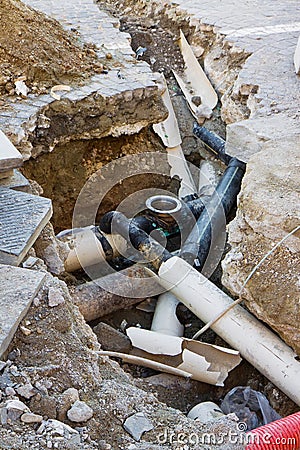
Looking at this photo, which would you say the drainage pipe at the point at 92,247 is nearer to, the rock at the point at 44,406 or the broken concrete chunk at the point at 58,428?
the rock at the point at 44,406

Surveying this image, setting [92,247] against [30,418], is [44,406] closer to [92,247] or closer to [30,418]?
[30,418]

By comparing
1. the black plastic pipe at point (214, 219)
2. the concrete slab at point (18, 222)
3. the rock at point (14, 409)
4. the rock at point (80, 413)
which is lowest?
the black plastic pipe at point (214, 219)

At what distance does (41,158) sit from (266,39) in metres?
3.37

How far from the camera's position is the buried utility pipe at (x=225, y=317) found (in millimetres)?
3445

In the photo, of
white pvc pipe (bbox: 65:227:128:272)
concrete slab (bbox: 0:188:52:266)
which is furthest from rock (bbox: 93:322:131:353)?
concrete slab (bbox: 0:188:52:266)

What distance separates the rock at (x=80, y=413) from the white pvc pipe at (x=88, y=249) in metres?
2.51

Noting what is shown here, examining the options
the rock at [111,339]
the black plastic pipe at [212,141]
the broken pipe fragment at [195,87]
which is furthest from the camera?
the broken pipe fragment at [195,87]

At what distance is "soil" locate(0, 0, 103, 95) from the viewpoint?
5059 millimetres

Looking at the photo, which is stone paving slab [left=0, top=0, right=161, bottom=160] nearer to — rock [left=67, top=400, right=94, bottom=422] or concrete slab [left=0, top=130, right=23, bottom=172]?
concrete slab [left=0, top=130, right=23, bottom=172]

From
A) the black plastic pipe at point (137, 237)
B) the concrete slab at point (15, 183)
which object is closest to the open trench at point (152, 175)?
the black plastic pipe at point (137, 237)

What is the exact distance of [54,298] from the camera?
8.84 feet

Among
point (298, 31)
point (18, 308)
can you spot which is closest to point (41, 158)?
point (18, 308)

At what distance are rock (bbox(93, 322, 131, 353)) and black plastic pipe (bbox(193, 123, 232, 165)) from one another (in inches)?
91.4

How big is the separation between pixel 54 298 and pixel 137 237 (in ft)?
6.63
